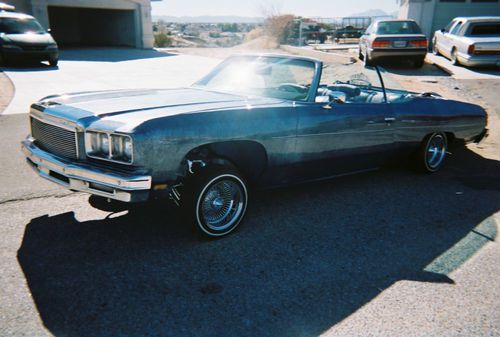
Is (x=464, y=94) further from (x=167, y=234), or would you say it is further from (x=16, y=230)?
(x=16, y=230)

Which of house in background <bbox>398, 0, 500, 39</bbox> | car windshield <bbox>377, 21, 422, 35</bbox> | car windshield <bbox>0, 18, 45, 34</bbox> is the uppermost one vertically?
house in background <bbox>398, 0, 500, 39</bbox>

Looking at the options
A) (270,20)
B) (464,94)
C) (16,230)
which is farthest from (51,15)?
(16,230)

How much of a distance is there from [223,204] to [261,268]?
0.75 m

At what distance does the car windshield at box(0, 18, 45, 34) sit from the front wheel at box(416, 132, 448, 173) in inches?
575

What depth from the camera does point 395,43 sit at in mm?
13367

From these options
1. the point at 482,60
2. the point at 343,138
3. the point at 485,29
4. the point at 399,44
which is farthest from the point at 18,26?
the point at 485,29

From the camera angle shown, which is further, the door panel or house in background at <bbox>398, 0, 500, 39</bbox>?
house in background at <bbox>398, 0, 500, 39</bbox>

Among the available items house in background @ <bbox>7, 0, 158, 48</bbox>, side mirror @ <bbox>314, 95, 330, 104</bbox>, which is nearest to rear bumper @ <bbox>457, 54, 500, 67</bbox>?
side mirror @ <bbox>314, 95, 330, 104</bbox>

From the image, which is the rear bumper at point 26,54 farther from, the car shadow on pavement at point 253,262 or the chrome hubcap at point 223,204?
the chrome hubcap at point 223,204

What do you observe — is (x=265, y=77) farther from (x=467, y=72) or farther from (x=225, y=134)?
(x=467, y=72)

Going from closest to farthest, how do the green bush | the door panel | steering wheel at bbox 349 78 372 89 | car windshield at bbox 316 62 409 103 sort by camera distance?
the door panel
car windshield at bbox 316 62 409 103
steering wheel at bbox 349 78 372 89
the green bush

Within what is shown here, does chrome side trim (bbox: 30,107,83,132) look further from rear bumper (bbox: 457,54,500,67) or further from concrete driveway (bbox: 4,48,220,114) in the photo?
rear bumper (bbox: 457,54,500,67)

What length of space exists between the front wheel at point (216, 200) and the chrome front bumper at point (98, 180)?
41 centimetres

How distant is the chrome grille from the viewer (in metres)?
3.45
